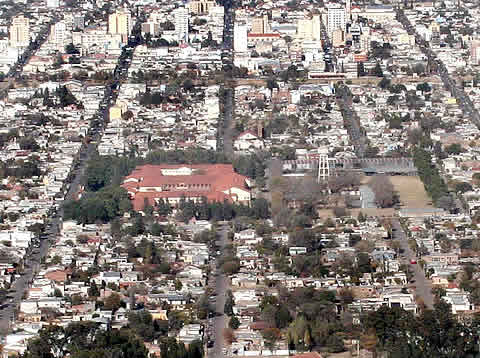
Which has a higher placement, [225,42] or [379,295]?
[379,295]

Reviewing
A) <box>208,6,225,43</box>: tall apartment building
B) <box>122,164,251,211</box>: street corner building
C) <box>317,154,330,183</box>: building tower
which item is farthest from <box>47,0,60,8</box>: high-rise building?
<box>317,154,330,183</box>: building tower

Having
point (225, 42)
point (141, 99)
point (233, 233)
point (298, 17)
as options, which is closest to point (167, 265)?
point (233, 233)

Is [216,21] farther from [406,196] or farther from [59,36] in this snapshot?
[406,196]

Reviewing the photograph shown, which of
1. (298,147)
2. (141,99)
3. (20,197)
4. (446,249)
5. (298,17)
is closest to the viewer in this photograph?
(446,249)

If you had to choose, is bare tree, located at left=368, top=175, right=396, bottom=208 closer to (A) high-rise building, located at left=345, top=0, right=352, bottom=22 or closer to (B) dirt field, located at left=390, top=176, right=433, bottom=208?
(B) dirt field, located at left=390, top=176, right=433, bottom=208

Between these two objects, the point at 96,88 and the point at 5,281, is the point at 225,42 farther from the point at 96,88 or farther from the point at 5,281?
the point at 5,281

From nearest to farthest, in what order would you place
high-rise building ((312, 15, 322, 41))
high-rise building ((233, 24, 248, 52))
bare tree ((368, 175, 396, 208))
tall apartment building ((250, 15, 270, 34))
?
1. bare tree ((368, 175, 396, 208))
2. high-rise building ((233, 24, 248, 52))
3. high-rise building ((312, 15, 322, 41))
4. tall apartment building ((250, 15, 270, 34))

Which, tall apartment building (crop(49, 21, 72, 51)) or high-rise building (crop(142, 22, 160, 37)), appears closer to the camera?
tall apartment building (crop(49, 21, 72, 51))

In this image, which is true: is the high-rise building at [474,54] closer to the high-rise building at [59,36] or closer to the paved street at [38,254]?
the paved street at [38,254]
